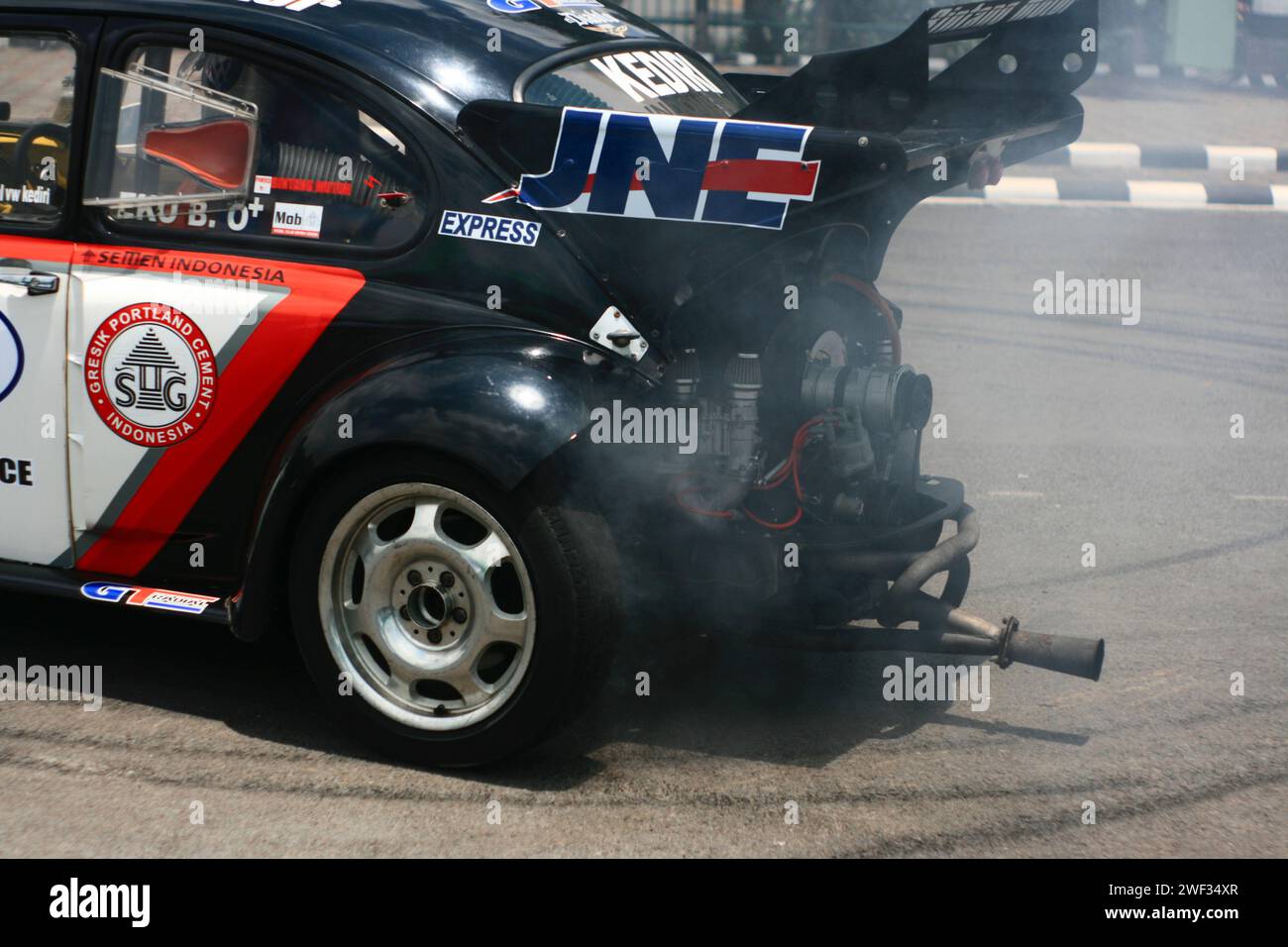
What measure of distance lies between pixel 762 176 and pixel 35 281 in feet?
6.58

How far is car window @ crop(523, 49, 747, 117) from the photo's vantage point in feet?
14.4

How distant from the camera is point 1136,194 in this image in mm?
13625

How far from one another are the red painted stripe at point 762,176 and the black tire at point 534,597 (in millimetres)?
850

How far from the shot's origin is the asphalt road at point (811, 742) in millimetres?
3756

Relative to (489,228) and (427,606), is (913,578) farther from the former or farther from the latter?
(489,228)

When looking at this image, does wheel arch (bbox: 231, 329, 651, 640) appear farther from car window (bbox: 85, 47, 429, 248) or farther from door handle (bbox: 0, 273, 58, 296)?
door handle (bbox: 0, 273, 58, 296)

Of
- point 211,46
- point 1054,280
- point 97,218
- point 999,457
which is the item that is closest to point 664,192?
point 211,46

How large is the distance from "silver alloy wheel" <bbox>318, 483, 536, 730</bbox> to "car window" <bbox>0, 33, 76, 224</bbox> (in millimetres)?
1342

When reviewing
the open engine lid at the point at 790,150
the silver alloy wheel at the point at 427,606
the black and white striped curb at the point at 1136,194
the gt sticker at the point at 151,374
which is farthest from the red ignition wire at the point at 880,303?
the black and white striped curb at the point at 1136,194

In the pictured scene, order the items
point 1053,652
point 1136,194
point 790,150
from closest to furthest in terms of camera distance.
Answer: point 790,150
point 1053,652
point 1136,194

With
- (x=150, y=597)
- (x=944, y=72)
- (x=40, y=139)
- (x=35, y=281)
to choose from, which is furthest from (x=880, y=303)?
(x=40, y=139)

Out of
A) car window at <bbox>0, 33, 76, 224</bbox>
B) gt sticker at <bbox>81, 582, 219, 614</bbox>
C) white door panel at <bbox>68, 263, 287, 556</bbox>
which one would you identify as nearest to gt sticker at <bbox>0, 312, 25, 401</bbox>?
white door panel at <bbox>68, 263, 287, 556</bbox>

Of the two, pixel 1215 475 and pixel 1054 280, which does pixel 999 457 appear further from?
pixel 1054 280

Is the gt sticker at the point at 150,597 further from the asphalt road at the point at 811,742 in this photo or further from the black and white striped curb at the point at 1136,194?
Result: the black and white striped curb at the point at 1136,194
